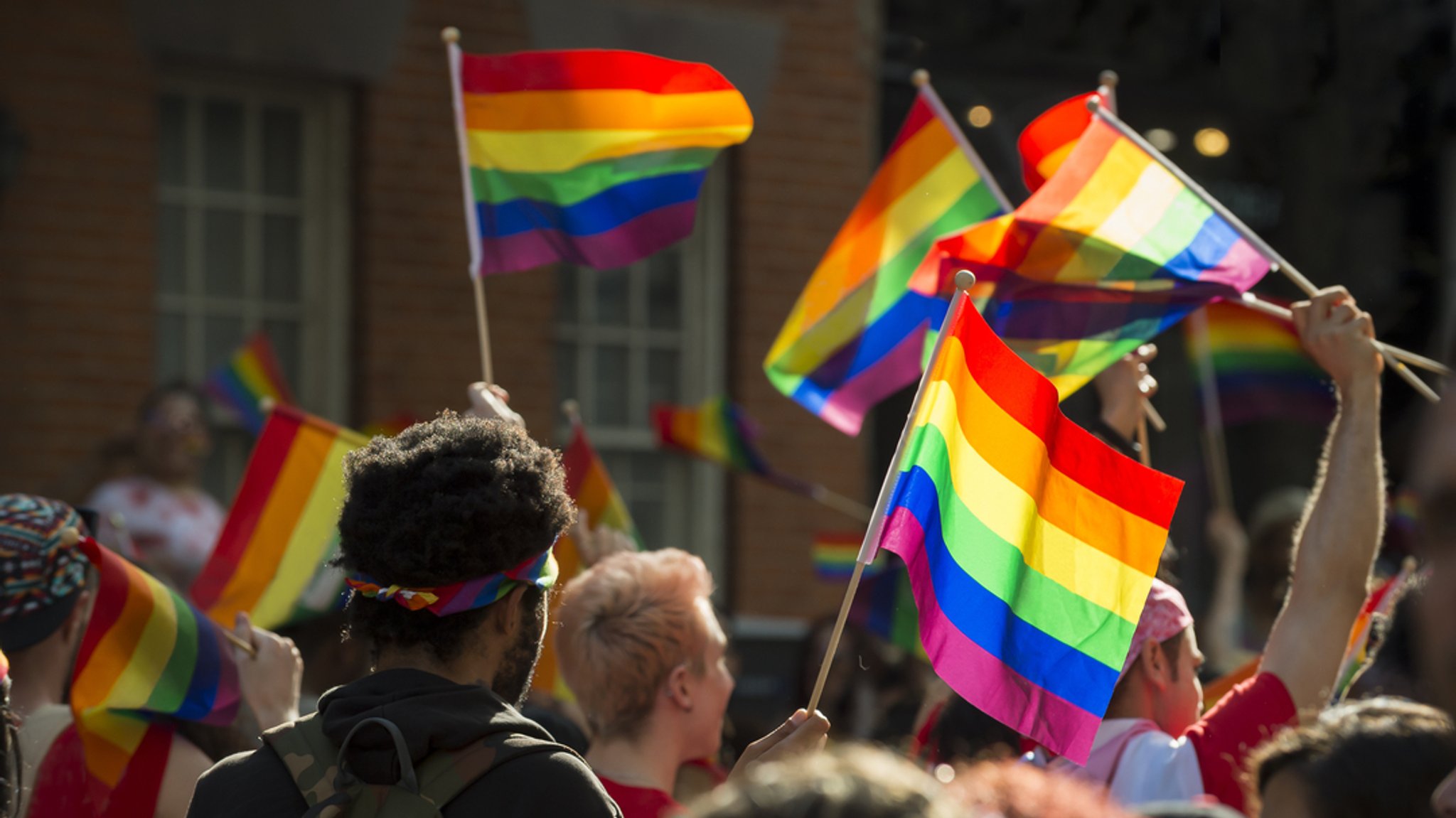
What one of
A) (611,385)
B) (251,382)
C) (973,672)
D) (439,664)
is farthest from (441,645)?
(611,385)

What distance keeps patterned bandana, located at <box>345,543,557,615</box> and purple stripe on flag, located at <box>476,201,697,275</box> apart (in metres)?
2.02

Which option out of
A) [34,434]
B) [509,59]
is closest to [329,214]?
[34,434]

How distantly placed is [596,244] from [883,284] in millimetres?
828

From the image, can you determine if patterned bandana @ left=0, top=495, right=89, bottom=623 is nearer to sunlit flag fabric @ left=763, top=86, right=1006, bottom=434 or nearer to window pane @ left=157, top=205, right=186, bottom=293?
sunlit flag fabric @ left=763, top=86, right=1006, bottom=434

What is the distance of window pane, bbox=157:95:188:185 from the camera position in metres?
7.76

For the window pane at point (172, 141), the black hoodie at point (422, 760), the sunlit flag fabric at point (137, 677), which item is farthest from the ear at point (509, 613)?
the window pane at point (172, 141)

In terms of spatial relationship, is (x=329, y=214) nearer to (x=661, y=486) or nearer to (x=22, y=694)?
(x=661, y=486)

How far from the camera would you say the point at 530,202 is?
14.9ft

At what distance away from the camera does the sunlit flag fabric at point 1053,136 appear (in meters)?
4.32

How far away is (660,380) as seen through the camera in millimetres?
8719

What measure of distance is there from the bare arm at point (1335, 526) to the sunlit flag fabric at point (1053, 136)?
1.10 m

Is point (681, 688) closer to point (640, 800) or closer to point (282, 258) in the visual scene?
point (640, 800)

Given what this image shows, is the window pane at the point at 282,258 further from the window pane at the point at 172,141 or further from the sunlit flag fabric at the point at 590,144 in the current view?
the sunlit flag fabric at the point at 590,144

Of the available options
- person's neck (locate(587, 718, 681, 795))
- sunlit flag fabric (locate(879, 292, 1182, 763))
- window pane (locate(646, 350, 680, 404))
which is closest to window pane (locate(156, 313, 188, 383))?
window pane (locate(646, 350, 680, 404))
